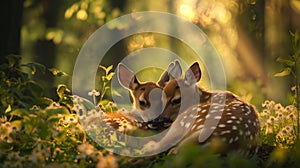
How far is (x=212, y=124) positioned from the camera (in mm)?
5227

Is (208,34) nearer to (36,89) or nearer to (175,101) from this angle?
(175,101)

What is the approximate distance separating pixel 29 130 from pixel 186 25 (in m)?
10.4

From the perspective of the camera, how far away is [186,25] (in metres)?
15.0

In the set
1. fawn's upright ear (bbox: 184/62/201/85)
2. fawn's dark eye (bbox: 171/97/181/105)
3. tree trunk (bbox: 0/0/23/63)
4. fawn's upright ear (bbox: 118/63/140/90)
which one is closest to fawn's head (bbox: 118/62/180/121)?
fawn's upright ear (bbox: 118/63/140/90)

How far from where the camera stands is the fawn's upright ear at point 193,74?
22.7ft

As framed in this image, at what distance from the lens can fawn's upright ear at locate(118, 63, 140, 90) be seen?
711 cm

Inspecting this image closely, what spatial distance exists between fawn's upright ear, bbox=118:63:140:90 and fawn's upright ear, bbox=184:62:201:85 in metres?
0.57

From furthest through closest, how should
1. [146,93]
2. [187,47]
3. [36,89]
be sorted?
[187,47] → [146,93] → [36,89]

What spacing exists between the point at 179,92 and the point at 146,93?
1.17ft

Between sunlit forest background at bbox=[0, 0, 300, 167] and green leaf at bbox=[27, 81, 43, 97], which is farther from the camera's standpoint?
sunlit forest background at bbox=[0, 0, 300, 167]

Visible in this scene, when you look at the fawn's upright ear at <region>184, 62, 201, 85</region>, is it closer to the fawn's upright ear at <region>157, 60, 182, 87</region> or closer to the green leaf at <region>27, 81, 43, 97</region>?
the fawn's upright ear at <region>157, 60, 182, 87</region>

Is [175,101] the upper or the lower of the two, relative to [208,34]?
lower

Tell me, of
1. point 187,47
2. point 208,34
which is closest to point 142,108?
point 187,47

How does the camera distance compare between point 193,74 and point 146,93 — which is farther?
point 193,74
